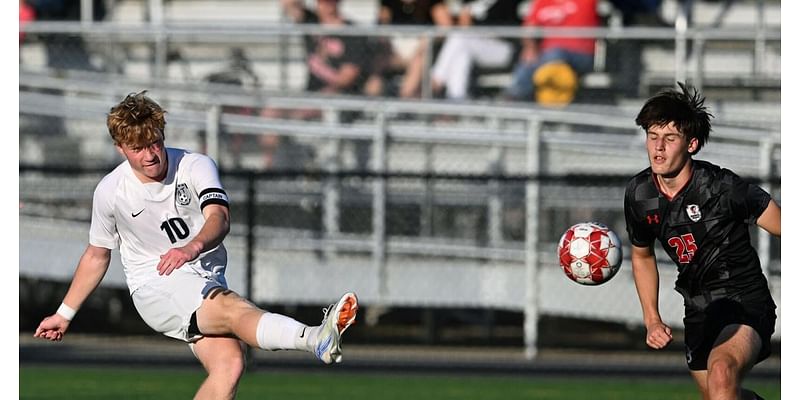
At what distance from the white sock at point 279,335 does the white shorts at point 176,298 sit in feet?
1.21

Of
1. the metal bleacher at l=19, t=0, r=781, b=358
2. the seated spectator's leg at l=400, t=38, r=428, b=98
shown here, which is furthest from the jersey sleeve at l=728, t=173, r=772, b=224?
the seated spectator's leg at l=400, t=38, r=428, b=98

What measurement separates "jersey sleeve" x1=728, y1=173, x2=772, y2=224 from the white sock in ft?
7.03

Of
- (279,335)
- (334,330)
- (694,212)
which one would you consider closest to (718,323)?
(694,212)

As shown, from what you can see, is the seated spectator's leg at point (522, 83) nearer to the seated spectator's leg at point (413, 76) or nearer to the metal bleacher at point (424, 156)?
the metal bleacher at point (424, 156)

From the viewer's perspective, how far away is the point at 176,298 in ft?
24.4

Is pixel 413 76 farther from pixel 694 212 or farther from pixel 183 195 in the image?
pixel 694 212

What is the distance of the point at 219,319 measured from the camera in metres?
7.31

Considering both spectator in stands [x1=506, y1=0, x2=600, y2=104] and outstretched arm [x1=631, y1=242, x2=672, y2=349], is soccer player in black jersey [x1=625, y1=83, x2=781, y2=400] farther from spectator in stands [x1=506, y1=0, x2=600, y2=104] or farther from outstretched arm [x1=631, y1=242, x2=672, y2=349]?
spectator in stands [x1=506, y1=0, x2=600, y2=104]

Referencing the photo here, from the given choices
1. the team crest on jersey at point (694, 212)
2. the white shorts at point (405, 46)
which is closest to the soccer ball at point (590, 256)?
the team crest on jersey at point (694, 212)

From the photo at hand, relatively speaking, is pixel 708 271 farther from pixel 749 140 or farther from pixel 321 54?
pixel 321 54

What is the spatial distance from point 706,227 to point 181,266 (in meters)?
2.54
